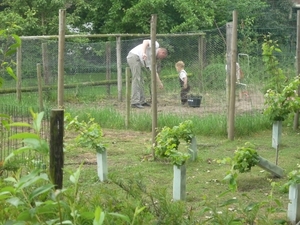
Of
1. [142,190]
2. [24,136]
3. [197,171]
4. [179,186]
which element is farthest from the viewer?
[197,171]

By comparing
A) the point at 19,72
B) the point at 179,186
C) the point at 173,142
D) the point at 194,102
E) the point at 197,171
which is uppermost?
the point at 19,72

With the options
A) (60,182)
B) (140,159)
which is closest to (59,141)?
(60,182)

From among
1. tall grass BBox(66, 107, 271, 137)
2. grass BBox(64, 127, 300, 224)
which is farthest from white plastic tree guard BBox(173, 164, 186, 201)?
tall grass BBox(66, 107, 271, 137)

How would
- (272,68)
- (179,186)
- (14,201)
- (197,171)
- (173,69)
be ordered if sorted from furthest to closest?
(173,69) → (272,68) → (197,171) → (179,186) → (14,201)

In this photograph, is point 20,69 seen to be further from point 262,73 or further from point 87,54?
point 262,73

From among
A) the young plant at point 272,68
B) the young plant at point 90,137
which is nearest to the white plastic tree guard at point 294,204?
the young plant at point 90,137

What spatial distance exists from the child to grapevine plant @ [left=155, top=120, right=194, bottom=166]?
209 inches

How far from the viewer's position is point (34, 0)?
2205cm

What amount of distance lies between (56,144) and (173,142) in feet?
14.2

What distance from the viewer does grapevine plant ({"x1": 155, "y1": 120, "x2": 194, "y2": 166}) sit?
24.8 ft

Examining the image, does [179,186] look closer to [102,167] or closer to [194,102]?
[102,167]

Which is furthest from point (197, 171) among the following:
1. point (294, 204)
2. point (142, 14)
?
point (142, 14)

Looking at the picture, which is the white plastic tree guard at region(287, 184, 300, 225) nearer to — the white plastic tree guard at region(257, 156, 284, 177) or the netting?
the white plastic tree guard at region(257, 156, 284, 177)

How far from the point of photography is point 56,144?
4277 millimetres
